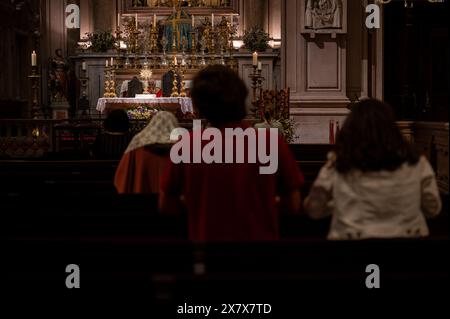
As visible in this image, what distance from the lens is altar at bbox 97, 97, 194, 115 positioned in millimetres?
16656

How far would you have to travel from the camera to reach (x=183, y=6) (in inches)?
806

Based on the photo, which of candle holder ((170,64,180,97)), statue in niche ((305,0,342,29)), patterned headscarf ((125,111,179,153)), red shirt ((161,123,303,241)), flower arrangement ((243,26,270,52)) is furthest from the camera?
flower arrangement ((243,26,270,52))

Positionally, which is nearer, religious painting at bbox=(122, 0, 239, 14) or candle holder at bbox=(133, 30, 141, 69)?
candle holder at bbox=(133, 30, 141, 69)

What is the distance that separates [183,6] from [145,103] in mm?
4711

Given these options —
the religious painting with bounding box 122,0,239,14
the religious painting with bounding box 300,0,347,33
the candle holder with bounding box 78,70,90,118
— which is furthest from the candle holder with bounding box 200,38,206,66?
the religious painting with bounding box 300,0,347,33

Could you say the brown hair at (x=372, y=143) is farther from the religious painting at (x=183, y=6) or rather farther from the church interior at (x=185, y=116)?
the religious painting at (x=183, y=6)

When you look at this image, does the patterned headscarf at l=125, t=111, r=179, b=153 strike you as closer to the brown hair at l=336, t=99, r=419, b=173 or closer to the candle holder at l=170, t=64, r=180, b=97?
the brown hair at l=336, t=99, r=419, b=173

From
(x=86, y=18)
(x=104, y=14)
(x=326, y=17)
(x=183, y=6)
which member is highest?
(x=183, y=6)

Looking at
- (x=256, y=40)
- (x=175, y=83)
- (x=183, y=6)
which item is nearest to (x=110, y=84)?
(x=175, y=83)

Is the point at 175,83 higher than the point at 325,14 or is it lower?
lower

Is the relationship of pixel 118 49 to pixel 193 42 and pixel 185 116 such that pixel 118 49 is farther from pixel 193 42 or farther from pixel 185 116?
pixel 185 116

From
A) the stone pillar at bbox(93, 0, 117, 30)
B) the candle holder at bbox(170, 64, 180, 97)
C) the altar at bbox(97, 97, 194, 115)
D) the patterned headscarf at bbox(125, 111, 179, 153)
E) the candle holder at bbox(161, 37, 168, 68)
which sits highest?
the stone pillar at bbox(93, 0, 117, 30)

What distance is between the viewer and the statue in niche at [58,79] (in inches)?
701

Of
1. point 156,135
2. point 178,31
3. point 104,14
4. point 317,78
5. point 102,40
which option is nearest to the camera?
point 156,135
